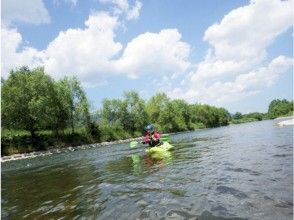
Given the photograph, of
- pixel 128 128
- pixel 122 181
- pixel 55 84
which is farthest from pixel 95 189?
pixel 128 128

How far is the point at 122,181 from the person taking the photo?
15.4m

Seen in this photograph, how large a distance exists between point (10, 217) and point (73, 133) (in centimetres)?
6188

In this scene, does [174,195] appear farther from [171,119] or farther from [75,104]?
[171,119]

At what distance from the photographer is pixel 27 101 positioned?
56.7m

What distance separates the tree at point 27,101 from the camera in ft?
182

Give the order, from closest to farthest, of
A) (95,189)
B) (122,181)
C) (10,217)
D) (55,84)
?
(10,217), (95,189), (122,181), (55,84)

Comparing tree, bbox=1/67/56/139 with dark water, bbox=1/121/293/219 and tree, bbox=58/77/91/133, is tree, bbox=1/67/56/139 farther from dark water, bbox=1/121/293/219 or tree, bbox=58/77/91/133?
dark water, bbox=1/121/293/219

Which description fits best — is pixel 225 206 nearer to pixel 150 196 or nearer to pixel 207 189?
pixel 207 189

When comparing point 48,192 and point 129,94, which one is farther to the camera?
point 129,94

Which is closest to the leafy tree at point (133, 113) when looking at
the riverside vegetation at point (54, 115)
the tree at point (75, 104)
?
the riverside vegetation at point (54, 115)

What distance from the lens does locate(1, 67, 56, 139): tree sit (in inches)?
2183

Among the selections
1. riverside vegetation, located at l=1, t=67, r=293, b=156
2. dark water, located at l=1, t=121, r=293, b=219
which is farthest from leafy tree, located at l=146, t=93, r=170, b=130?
dark water, located at l=1, t=121, r=293, b=219

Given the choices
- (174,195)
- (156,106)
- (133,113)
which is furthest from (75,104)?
(174,195)

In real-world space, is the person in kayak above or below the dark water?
above
